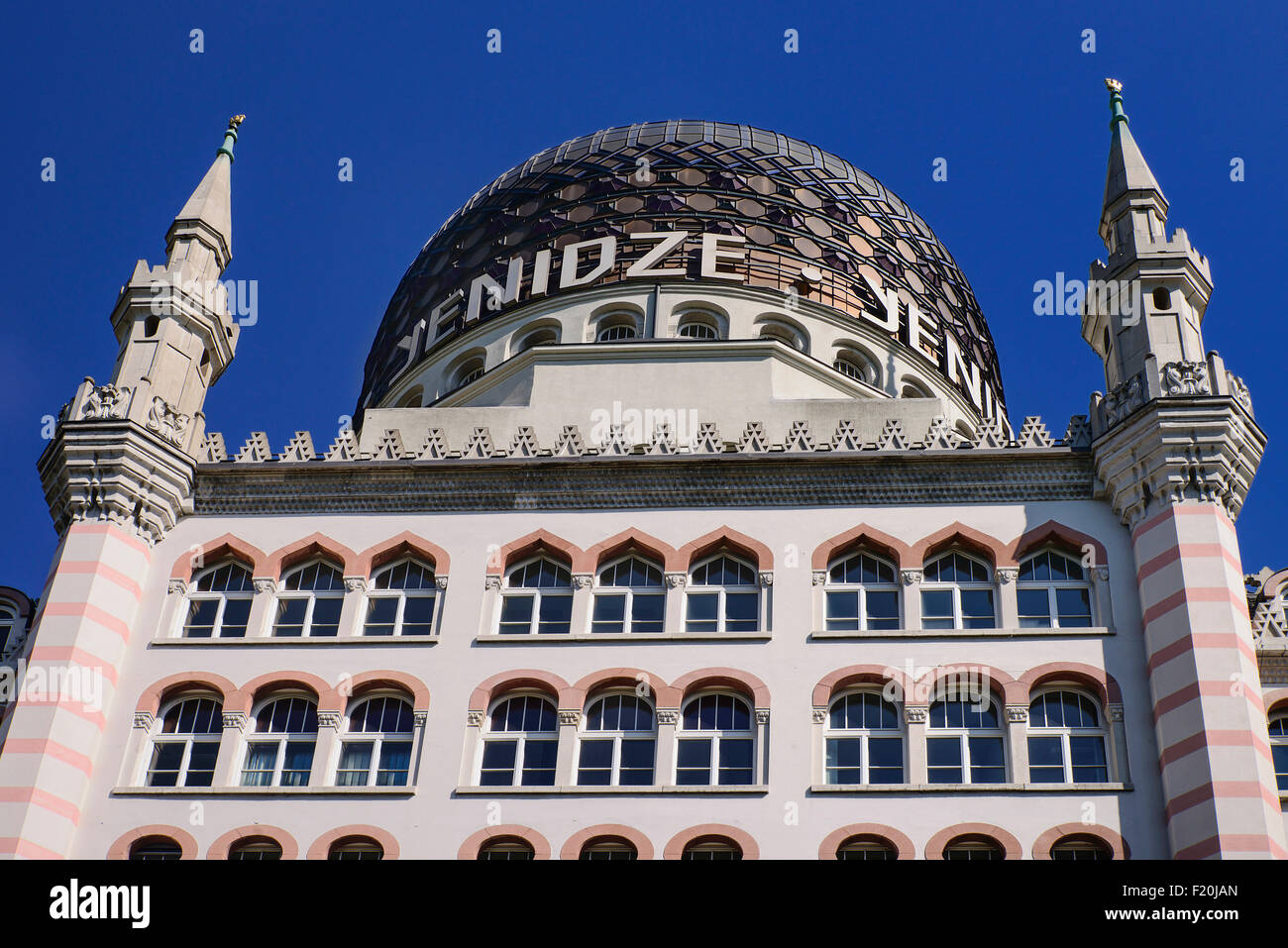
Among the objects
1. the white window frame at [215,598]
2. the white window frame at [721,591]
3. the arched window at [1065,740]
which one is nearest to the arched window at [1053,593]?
the arched window at [1065,740]

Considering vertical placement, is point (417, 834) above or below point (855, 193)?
below

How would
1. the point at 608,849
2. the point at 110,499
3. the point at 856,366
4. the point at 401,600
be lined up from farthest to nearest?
the point at 856,366 < the point at 110,499 < the point at 401,600 < the point at 608,849

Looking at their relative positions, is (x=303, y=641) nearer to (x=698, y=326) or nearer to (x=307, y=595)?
(x=307, y=595)

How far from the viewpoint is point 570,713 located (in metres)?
34.7

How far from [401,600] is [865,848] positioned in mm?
10810

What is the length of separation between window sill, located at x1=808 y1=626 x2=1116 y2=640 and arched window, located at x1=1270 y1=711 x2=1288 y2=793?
159 inches

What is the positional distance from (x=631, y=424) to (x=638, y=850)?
14.4 metres

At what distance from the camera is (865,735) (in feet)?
112

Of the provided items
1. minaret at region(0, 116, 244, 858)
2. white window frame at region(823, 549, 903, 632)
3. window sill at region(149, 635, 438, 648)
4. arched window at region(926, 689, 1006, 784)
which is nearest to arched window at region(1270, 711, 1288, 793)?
arched window at region(926, 689, 1006, 784)

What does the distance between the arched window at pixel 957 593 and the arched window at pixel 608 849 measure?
24.7 feet

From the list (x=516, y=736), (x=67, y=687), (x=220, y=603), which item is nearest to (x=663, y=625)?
(x=516, y=736)

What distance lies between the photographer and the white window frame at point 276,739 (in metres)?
34.6

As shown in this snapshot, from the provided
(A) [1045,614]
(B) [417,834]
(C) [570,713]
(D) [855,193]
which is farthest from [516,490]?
(D) [855,193]
